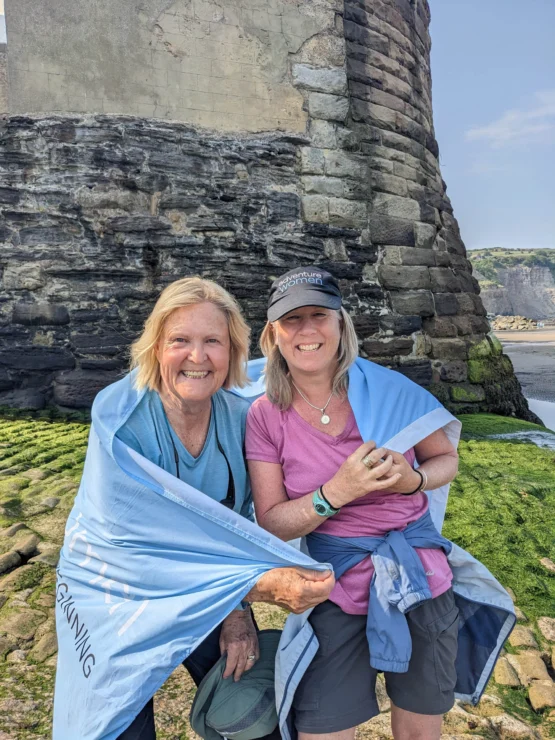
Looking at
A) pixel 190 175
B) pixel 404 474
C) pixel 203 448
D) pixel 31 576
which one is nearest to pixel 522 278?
pixel 190 175

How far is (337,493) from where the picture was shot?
170 centimetres

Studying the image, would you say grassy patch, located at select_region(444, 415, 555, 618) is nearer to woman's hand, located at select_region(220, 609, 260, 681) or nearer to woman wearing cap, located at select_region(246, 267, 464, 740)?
woman wearing cap, located at select_region(246, 267, 464, 740)

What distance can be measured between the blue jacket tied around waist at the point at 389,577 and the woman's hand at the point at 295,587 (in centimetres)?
14

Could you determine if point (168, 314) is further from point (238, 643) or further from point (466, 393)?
point (466, 393)

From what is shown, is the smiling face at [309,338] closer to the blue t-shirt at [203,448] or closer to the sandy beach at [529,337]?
the blue t-shirt at [203,448]

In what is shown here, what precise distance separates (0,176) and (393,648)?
626cm

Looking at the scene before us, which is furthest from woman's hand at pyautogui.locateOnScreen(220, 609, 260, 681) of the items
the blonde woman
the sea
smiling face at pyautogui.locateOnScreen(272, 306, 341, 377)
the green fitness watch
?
the sea

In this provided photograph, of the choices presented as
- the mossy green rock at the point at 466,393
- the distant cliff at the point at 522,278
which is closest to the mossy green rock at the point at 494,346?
the mossy green rock at the point at 466,393

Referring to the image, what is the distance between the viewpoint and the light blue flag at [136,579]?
1590 mm

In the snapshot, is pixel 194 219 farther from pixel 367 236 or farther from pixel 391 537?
pixel 391 537

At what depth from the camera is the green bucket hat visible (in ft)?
5.52

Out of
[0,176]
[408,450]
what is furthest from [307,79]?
[408,450]

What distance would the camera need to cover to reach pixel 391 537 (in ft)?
5.88

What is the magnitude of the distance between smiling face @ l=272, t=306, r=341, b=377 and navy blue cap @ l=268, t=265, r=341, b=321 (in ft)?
0.15
